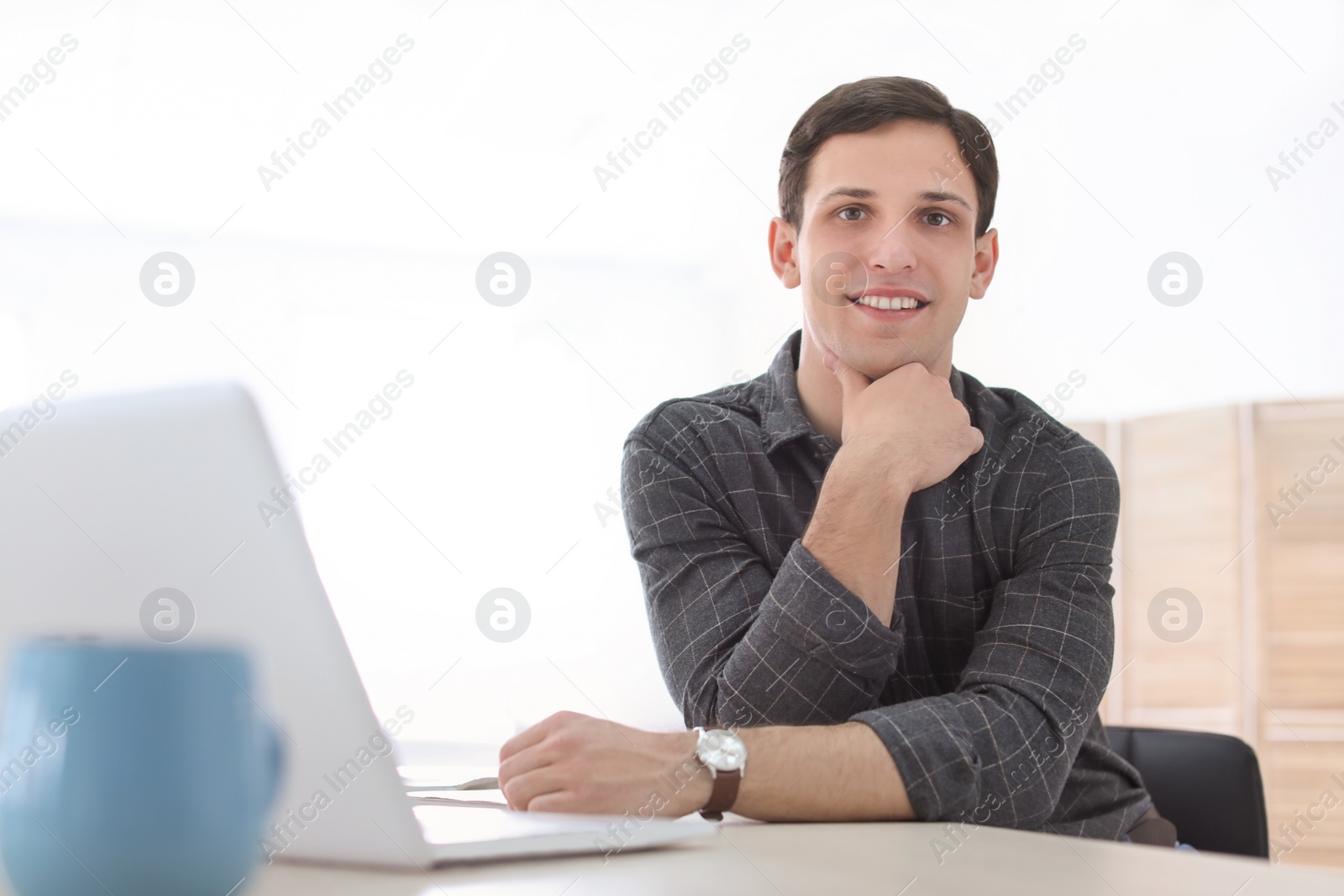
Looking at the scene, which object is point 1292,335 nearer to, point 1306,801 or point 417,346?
point 1306,801

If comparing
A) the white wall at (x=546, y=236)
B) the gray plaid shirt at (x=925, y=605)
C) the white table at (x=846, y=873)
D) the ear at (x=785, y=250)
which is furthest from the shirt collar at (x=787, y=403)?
the white wall at (x=546, y=236)

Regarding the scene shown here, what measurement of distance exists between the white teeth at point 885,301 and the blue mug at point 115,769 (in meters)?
1.19

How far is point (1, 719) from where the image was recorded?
1.18 ft

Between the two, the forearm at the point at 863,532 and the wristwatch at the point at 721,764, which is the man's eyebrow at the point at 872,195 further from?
the wristwatch at the point at 721,764

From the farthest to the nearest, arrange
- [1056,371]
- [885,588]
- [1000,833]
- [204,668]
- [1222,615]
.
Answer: [1056,371] < [1222,615] < [885,588] < [1000,833] < [204,668]

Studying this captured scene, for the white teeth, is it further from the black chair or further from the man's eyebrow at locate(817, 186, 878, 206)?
the black chair

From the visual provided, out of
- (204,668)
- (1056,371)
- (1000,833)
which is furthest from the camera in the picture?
(1056,371)

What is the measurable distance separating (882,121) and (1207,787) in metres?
0.99

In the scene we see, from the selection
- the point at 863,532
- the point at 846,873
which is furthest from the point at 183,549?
the point at 863,532

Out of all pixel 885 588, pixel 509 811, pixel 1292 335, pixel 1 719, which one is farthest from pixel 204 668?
pixel 1292 335

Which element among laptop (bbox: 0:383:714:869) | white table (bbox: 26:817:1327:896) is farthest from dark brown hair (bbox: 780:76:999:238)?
laptop (bbox: 0:383:714:869)

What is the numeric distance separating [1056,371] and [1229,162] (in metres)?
0.90

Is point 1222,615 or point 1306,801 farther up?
point 1222,615

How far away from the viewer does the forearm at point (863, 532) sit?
1.13m
